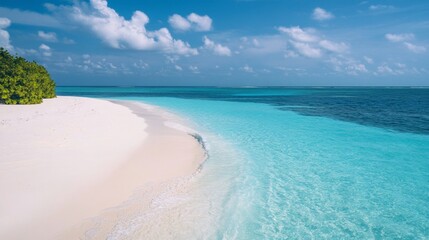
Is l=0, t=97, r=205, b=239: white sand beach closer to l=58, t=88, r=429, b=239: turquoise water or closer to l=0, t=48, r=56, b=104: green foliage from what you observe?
l=58, t=88, r=429, b=239: turquoise water

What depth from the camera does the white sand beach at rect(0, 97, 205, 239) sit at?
5.64m

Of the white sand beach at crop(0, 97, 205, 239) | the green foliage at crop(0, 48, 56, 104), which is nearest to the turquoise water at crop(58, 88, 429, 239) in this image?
the white sand beach at crop(0, 97, 205, 239)

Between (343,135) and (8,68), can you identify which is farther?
(8,68)

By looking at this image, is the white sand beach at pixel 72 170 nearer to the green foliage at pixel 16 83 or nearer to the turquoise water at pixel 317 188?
the turquoise water at pixel 317 188

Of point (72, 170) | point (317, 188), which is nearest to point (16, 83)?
point (72, 170)

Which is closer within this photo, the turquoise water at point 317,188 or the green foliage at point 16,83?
the turquoise water at point 317,188

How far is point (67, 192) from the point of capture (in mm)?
6812

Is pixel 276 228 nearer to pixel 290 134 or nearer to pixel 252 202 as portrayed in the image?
pixel 252 202

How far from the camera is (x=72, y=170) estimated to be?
320 inches

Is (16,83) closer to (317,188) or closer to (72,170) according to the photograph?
(72,170)

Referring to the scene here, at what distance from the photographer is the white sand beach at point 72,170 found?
5.64m

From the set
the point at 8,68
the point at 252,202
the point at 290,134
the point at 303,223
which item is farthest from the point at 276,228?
the point at 8,68

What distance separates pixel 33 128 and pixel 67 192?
27.4ft

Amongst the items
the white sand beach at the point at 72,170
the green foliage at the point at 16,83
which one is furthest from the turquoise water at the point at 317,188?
the green foliage at the point at 16,83
